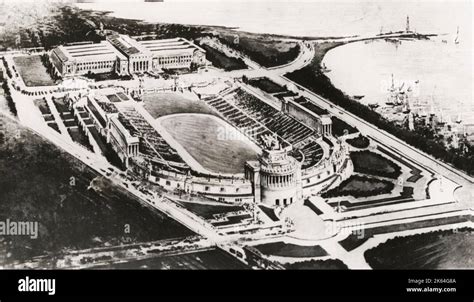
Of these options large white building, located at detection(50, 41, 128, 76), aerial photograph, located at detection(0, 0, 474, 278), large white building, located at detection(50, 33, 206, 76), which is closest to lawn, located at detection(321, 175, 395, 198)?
aerial photograph, located at detection(0, 0, 474, 278)

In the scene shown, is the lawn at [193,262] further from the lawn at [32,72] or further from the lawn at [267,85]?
the lawn at [32,72]

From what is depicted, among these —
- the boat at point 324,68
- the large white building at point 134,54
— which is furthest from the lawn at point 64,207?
the boat at point 324,68

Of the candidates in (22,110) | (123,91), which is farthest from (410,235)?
(22,110)

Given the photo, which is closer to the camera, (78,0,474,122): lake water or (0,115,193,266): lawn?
(0,115,193,266): lawn

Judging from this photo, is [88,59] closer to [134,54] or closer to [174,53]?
[134,54]

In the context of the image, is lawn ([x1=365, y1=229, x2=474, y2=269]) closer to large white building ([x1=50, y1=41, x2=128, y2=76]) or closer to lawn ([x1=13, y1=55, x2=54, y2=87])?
large white building ([x1=50, y1=41, x2=128, y2=76])

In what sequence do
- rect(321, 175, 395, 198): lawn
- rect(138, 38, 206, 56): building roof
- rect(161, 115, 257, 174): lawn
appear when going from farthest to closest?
rect(138, 38, 206, 56): building roof, rect(161, 115, 257, 174): lawn, rect(321, 175, 395, 198): lawn

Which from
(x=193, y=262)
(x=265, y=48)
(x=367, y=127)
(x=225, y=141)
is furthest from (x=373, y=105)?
(x=193, y=262)
